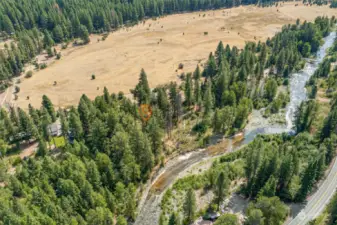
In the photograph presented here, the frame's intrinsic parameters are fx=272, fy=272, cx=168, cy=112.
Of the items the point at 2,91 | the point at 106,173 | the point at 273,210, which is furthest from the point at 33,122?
the point at 273,210

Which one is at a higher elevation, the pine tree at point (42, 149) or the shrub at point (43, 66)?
the shrub at point (43, 66)

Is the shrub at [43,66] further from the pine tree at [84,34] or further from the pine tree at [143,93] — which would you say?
the pine tree at [143,93]

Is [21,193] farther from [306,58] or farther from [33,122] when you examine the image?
[306,58]

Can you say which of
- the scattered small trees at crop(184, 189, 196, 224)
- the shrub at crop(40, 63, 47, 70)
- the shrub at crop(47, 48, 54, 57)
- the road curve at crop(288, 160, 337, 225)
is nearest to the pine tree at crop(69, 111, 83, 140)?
the scattered small trees at crop(184, 189, 196, 224)

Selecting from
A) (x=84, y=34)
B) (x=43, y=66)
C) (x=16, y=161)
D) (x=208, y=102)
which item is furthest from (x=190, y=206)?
(x=84, y=34)

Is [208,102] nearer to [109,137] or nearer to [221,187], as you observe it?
[109,137]

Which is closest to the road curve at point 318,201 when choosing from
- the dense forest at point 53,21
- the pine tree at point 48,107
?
the pine tree at point 48,107
